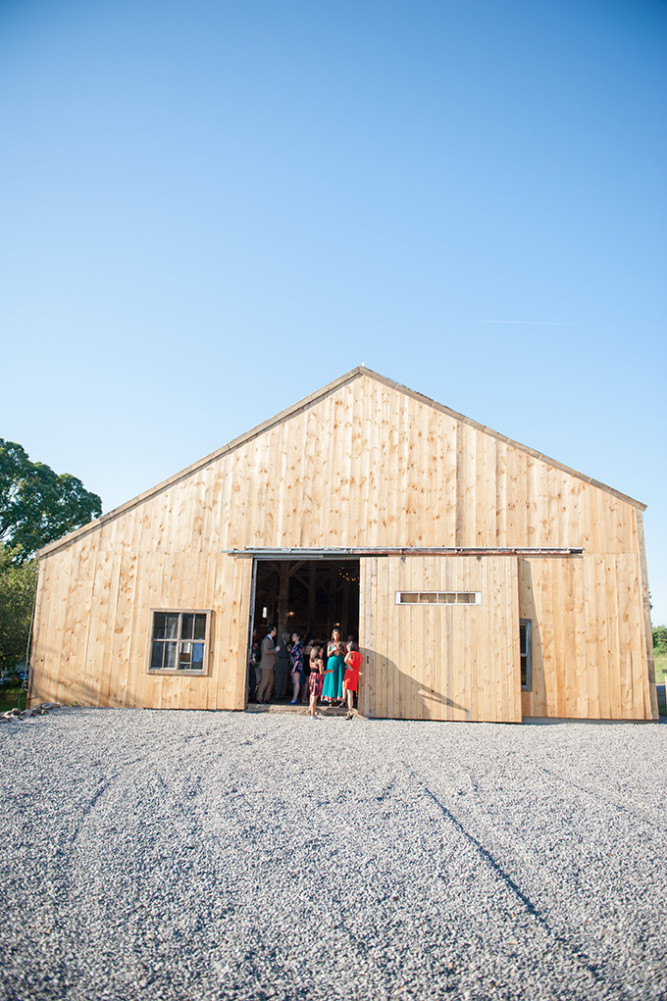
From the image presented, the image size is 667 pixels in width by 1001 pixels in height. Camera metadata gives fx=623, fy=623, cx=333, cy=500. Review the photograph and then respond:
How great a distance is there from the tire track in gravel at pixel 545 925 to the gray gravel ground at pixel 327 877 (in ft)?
0.04

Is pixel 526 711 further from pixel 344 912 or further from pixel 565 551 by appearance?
pixel 344 912

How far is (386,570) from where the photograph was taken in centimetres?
1274

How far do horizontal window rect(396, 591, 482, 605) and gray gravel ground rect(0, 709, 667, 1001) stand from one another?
15.2ft

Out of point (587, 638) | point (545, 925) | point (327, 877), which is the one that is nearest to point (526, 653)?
point (587, 638)

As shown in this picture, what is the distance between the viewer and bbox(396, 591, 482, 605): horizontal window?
12.3m

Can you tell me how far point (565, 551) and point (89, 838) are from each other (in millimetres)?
9974

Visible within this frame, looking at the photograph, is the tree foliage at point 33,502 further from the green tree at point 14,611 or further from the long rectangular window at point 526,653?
the long rectangular window at point 526,653

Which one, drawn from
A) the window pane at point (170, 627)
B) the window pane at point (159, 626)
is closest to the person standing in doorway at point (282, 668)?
the window pane at point (170, 627)

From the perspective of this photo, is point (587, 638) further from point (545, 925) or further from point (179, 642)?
point (545, 925)

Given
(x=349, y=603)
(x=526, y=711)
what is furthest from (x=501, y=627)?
(x=349, y=603)

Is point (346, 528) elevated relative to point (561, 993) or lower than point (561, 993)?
elevated

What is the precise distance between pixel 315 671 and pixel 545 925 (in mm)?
8940

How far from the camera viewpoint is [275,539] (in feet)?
43.6

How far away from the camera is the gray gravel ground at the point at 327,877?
2.97 meters
